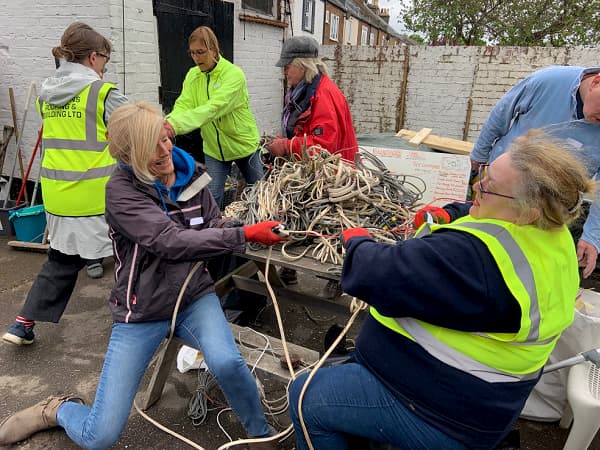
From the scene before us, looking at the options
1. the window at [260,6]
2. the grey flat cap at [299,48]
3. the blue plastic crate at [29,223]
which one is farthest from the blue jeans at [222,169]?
the window at [260,6]

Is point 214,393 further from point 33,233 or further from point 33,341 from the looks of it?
point 33,233

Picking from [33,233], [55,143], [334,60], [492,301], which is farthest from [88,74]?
[334,60]

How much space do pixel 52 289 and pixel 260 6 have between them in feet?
19.1

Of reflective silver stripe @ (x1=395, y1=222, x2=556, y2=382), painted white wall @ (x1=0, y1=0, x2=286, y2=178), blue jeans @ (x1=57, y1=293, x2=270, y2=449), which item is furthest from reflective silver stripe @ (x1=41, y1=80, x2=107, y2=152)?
reflective silver stripe @ (x1=395, y1=222, x2=556, y2=382)

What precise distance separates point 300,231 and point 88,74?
1834 millimetres

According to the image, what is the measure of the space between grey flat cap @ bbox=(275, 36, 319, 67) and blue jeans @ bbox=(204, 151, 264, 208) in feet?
3.18

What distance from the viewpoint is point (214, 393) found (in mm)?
2668

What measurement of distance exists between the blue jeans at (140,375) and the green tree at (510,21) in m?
13.0

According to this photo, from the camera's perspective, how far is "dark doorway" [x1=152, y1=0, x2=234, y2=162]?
5.01 meters

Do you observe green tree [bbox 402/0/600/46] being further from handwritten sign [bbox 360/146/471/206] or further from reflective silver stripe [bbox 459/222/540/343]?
reflective silver stripe [bbox 459/222/540/343]

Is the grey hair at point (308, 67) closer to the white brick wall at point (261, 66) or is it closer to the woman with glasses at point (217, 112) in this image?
the woman with glasses at point (217, 112)

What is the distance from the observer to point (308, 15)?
10.0 meters

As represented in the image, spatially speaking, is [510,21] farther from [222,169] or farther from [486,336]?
[486,336]

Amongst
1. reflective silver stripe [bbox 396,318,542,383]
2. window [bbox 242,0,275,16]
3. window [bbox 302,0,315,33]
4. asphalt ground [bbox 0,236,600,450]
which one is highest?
window [bbox 302,0,315,33]
